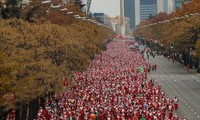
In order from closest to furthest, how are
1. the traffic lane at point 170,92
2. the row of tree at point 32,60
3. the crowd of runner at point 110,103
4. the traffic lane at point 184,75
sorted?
the row of tree at point 32,60
the crowd of runner at point 110,103
the traffic lane at point 170,92
the traffic lane at point 184,75

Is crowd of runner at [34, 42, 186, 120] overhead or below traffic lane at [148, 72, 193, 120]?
overhead

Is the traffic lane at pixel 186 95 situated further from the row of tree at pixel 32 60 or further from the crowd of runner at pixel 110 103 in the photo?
the row of tree at pixel 32 60

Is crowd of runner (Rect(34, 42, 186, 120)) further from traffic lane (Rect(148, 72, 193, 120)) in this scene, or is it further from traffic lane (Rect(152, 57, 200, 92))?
traffic lane (Rect(152, 57, 200, 92))

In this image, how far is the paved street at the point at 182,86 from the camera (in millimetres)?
43078

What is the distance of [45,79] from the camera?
35.4 meters

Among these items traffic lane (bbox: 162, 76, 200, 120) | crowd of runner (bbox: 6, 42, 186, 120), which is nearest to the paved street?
traffic lane (bbox: 162, 76, 200, 120)

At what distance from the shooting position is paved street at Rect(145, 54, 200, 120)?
4308cm

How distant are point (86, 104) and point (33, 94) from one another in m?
7.89

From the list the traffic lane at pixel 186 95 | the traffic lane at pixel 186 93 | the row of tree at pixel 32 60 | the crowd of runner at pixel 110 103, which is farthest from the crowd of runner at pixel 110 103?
the row of tree at pixel 32 60

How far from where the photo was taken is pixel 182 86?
61.4 m

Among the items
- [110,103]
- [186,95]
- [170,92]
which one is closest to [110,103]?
[110,103]

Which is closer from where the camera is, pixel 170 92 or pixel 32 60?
pixel 32 60

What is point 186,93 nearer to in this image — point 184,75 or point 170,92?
point 170,92

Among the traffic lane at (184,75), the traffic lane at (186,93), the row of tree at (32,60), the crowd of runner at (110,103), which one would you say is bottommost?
the traffic lane at (184,75)
